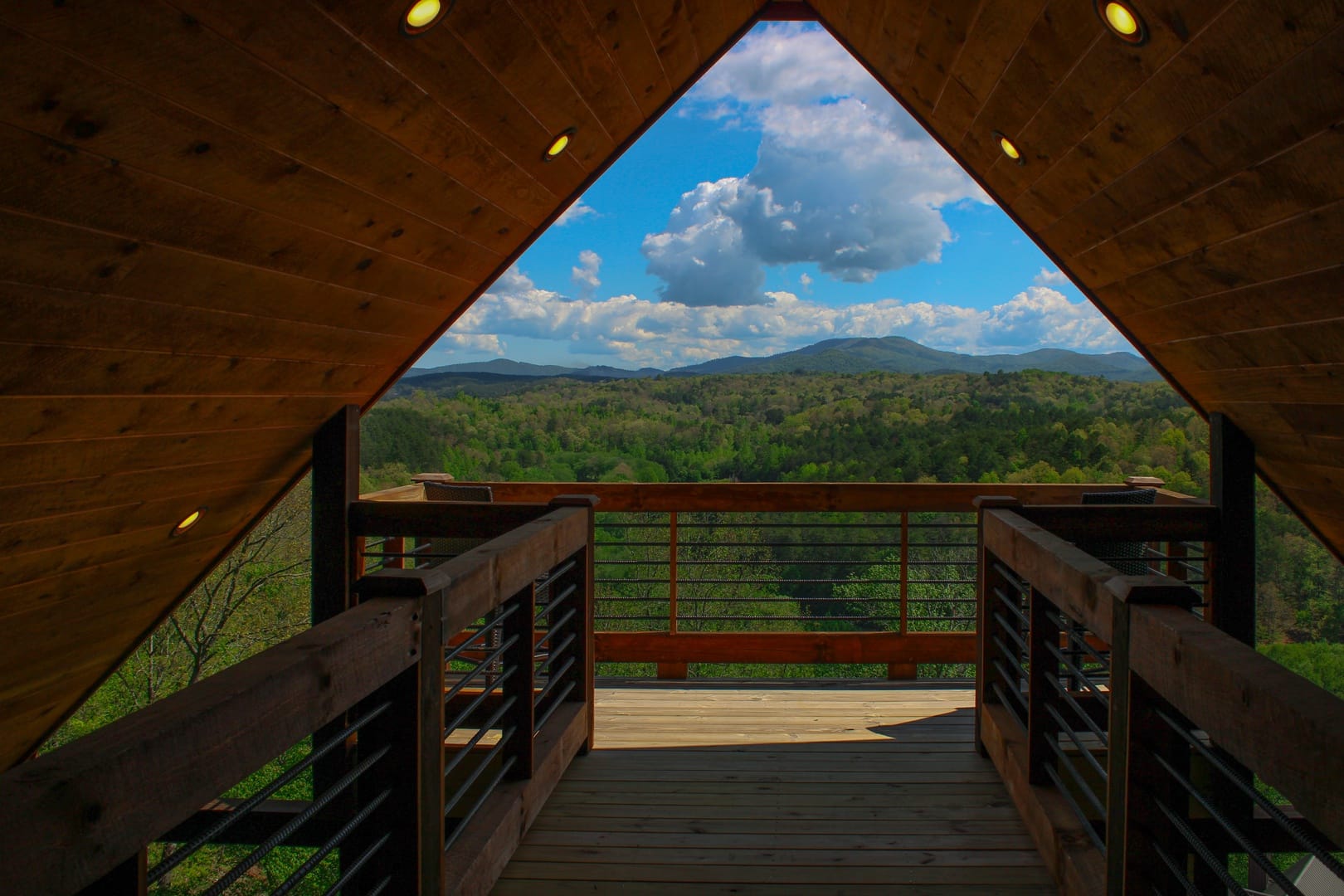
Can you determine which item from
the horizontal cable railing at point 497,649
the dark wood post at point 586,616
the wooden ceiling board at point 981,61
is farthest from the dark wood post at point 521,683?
the wooden ceiling board at point 981,61

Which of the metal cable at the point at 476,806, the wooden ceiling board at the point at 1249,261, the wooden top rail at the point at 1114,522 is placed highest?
the wooden ceiling board at the point at 1249,261

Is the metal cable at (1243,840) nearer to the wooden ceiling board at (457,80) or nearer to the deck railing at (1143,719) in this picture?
the deck railing at (1143,719)

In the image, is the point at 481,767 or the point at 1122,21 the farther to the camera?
the point at 481,767

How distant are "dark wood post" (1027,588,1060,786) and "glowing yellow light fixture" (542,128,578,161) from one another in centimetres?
200

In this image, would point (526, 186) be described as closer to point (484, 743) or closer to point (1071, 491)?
point (484, 743)

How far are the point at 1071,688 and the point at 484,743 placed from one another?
98.0 inches

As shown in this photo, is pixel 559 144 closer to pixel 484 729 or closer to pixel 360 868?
pixel 484 729

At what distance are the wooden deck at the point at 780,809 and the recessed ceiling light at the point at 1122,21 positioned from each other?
1987mm

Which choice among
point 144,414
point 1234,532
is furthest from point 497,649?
point 1234,532

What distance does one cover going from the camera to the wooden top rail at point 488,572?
1.51 meters

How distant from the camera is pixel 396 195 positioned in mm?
2219

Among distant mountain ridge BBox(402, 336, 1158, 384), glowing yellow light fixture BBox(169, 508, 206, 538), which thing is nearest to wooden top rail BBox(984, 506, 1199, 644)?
glowing yellow light fixture BBox(169, 508, 206, 538)

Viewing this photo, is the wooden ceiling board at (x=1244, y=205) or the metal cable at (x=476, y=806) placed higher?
the wooden ceiling board at (x=1244, y=205)

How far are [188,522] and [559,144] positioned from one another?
2.10 metres
